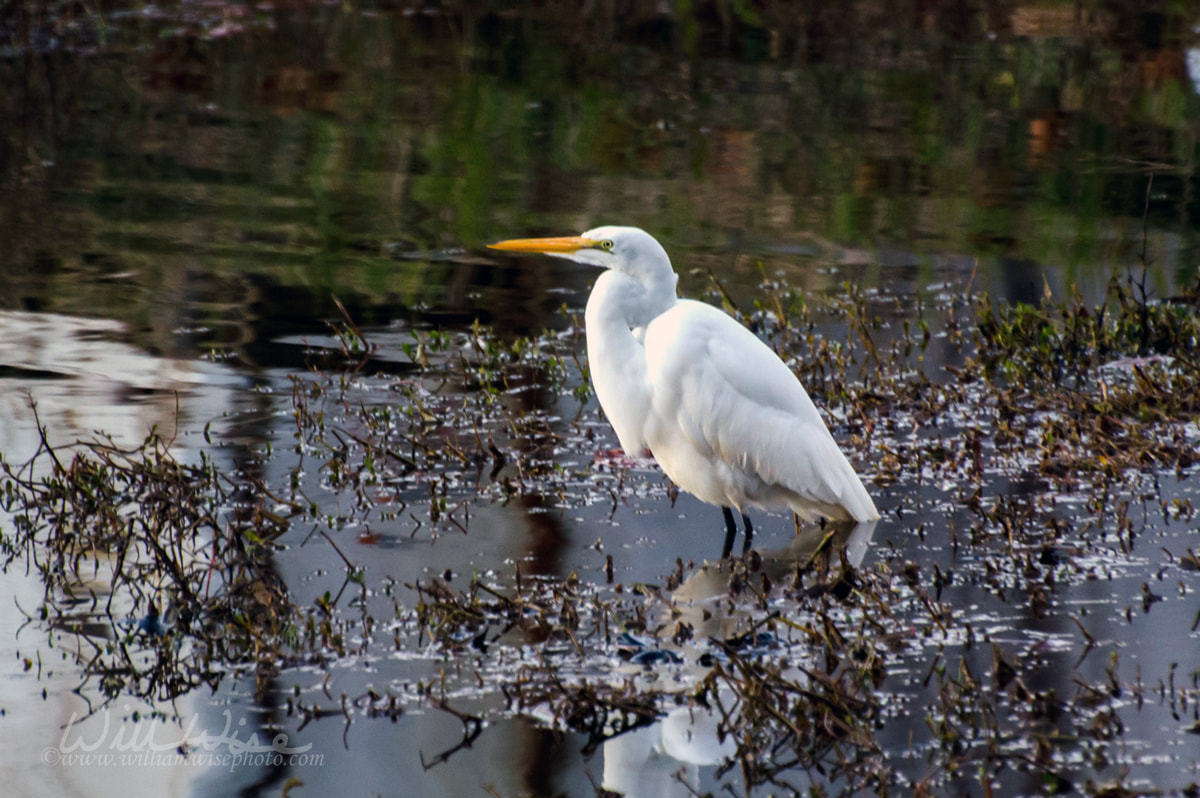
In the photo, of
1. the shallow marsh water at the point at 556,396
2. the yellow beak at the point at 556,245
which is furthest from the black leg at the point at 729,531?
the yellow beak at the point at 556,245

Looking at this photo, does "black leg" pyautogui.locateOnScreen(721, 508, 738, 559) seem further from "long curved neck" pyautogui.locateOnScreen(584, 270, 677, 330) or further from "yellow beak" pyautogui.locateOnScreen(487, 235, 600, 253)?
"yellow beak" pyautogui.locateOnScreen(487, 235, 600, 253)

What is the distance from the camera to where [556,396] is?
640 centimetres

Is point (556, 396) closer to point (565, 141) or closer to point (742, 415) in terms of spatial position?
point (742, 415)

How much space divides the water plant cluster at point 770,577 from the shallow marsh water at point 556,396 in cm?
2

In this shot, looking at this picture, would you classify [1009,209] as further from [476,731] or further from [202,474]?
[476,731]

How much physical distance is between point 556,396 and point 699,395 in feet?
5.50

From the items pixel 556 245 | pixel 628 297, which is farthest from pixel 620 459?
pixel 556 245

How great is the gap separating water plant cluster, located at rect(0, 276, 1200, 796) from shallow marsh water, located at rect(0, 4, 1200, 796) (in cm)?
2

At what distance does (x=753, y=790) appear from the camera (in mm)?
3303

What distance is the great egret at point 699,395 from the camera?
4.79 m

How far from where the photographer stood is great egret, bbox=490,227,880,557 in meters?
4.79

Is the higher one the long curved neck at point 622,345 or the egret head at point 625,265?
the egret head at point 625,265

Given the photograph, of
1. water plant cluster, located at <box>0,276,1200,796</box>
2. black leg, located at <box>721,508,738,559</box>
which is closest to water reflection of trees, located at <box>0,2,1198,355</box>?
water plant cluster, located at <box>0,276,1200,796</box>

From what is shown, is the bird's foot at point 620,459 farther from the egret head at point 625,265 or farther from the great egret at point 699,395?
the egret head at point 625,265
